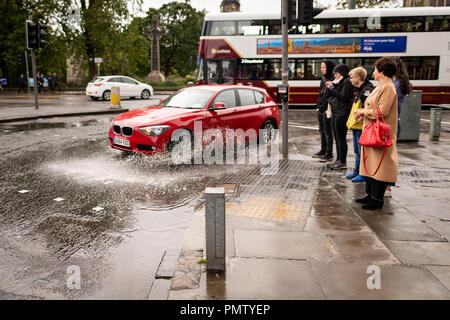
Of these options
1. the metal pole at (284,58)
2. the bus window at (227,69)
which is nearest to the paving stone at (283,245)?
the metal pole at (284,58)

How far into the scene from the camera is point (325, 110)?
832cm

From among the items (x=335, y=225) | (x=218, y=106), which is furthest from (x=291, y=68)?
(x=335, y=225)

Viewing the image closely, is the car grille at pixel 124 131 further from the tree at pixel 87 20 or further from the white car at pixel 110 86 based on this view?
the tree at pixel 87 20

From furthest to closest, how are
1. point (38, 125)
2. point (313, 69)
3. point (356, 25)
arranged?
point (313, 69)
point (356, 25)
point (38, 125)

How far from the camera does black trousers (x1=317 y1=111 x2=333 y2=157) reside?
26.9 ft

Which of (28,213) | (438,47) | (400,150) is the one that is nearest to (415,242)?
(28,213)

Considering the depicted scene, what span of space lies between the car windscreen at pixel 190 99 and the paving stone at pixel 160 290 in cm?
587

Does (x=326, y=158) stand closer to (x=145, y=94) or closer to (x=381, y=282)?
(x=381, y=282)

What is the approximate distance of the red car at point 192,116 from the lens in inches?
314

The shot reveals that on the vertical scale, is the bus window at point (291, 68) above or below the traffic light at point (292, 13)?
below

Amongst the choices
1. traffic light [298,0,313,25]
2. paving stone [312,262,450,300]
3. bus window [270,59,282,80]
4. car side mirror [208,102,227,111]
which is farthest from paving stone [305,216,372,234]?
bus window [270,59,282,80]

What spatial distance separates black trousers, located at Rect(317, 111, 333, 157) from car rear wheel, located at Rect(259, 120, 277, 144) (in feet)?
6.48

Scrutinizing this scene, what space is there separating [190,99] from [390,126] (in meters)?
4.99
